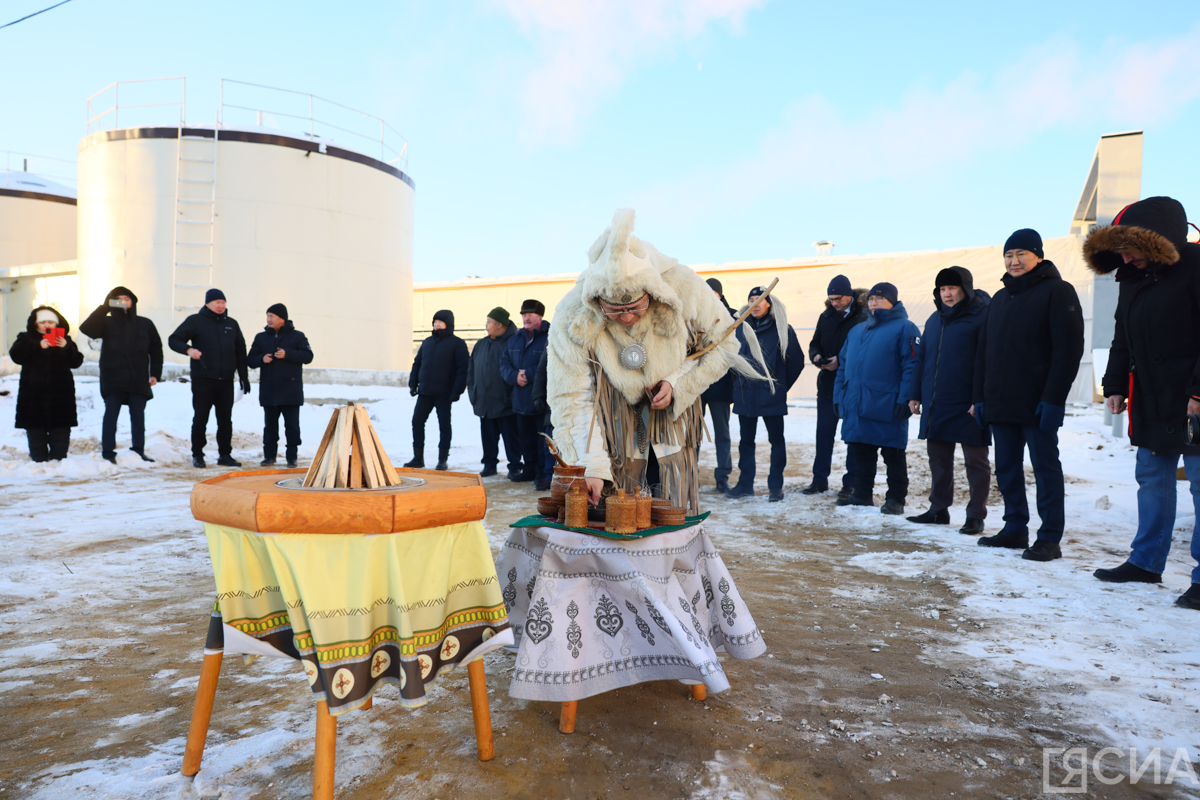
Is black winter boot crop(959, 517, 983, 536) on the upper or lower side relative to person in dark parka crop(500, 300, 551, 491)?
lower

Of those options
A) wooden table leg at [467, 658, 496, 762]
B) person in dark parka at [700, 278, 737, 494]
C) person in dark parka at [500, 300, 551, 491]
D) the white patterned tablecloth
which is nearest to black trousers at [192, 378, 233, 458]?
person in dark parka at [500, 300, 551, 491]

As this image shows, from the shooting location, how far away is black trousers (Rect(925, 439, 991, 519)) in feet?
16.1

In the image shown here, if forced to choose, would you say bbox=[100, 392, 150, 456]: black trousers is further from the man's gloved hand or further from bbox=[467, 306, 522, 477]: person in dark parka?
the man's gloved hand

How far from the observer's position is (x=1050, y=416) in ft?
12.9

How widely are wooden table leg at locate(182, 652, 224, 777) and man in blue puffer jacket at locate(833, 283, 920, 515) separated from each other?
16.2 feet

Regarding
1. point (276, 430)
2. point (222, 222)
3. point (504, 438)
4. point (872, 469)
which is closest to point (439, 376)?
point (504, 438)

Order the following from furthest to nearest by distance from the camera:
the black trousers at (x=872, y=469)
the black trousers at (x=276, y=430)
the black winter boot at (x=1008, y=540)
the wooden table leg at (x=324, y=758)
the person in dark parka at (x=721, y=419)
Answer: the black trousers at (x=276, y=430) < the person in dark parka at (x=721, y=419) < the black trousers at (x=872, y=469) < the black winter boot at (x=1008, y=540) < the wooden table leg at (x=324, y=758)

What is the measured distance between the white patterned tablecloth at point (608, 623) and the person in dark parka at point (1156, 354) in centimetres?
261

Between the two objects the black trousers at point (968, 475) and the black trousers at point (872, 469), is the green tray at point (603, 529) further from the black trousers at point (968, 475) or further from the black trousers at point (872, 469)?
the black trousers at point (872, 469)

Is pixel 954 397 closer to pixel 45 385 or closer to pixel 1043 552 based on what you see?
pixel 1043 552

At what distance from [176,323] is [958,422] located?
13.8 metres

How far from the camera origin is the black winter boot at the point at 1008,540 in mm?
4371

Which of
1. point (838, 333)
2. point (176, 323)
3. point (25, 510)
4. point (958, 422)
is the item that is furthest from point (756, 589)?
point (176, 323)

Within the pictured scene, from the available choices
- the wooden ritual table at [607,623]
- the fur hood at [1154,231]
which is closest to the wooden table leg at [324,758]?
the wooden ritual table at [607,623]
